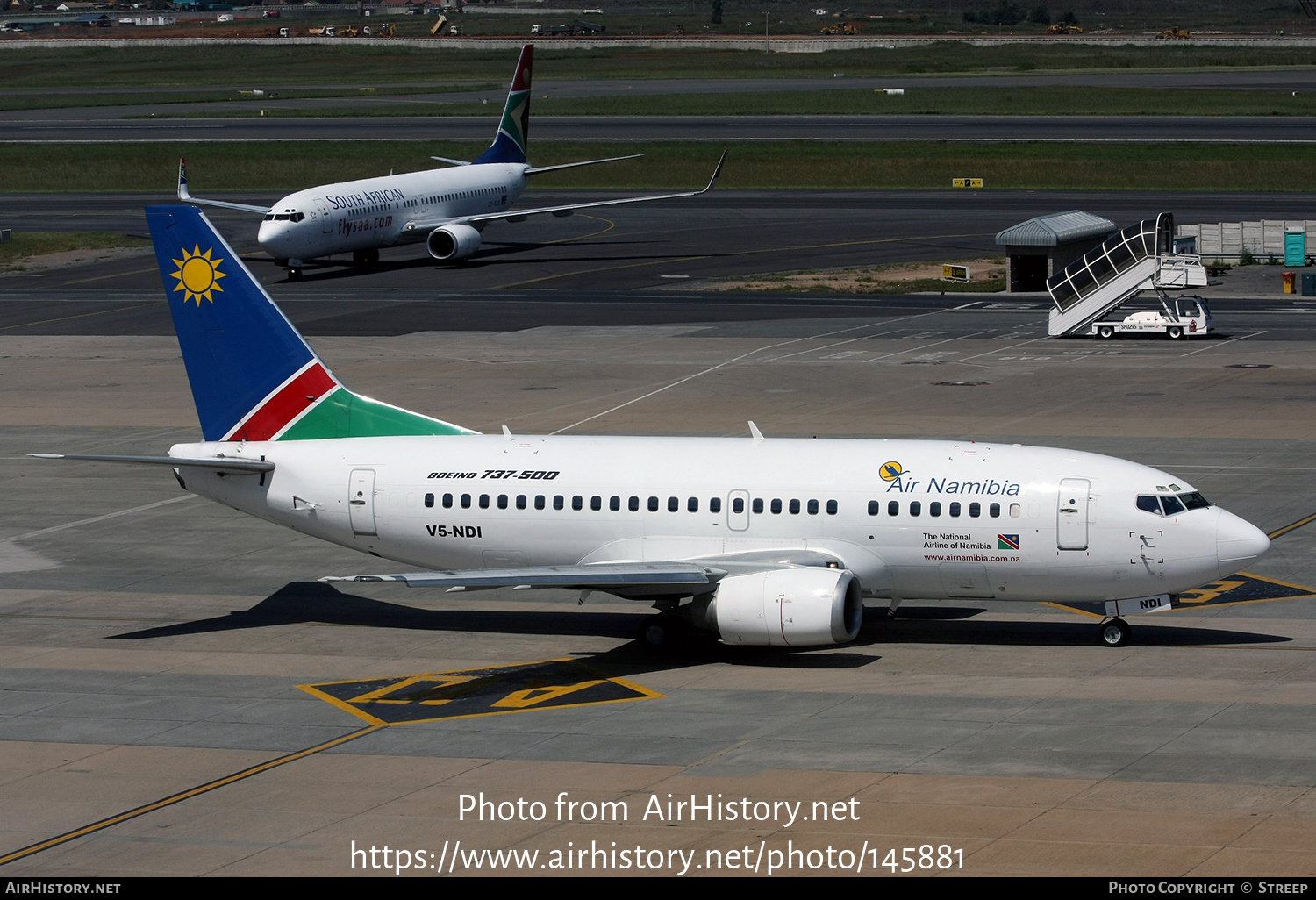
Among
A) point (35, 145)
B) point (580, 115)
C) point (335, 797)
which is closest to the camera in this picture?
point (335, 797)

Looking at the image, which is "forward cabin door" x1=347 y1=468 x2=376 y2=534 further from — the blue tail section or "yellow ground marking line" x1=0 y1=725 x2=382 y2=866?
"yellow ground marking line" x1=0 y1=725 x2=382 y2=866

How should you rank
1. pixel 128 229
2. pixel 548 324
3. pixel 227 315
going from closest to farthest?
pixel 227 315 → pixel 548 324 → pixel 128 229

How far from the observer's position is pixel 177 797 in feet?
87.7

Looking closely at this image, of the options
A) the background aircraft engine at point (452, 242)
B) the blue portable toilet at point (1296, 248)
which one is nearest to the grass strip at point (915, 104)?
the blue portable toilet at point (1296, 248)

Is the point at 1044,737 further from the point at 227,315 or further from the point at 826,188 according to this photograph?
the point at 826,188

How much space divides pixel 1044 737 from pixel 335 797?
467 inches

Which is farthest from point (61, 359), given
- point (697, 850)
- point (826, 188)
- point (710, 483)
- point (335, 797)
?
point (826, 188)

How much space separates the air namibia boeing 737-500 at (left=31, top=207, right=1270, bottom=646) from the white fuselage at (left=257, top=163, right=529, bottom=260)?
2306 inches

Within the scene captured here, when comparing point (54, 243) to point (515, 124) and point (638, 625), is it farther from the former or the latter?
point (638, 625)

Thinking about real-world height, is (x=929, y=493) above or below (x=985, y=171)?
below

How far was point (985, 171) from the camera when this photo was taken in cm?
13475

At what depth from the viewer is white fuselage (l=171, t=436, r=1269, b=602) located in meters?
33.6

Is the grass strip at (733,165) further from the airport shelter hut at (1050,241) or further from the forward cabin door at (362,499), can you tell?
the forward cabin door at (362,499)
